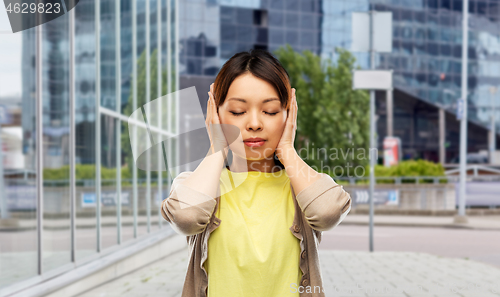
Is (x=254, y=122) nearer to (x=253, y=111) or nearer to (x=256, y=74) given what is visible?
(x=253, y=111)

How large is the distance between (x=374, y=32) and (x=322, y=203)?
26.0 feet

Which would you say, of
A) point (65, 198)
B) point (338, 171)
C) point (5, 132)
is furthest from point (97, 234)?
point (338, 171)

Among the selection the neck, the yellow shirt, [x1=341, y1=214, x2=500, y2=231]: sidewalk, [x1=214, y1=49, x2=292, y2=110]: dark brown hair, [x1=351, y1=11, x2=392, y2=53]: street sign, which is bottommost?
[x1=341, y1=214, x2=500, y2=231]: sidewalk

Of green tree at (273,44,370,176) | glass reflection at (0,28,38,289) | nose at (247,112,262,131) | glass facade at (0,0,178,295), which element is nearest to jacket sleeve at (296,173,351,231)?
nose at (247,112,262,131)

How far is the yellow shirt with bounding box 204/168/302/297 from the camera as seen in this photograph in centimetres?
162

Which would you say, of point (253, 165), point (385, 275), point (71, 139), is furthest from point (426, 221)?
point (253, 165)

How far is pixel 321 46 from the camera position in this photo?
37312 millimetres

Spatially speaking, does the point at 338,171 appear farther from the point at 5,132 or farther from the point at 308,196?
the point at 308,196

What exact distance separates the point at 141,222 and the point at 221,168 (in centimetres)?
748

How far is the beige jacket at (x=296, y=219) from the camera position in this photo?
1.55 meters

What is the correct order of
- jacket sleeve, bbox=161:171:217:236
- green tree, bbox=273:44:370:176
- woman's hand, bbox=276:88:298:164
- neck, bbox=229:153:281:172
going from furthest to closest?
green tree, bbox=273:44:370:176 < neck, bbox=229:153:281:172 < woman's hand, bbox=276:88:298:164 < jacket sleeve, bbox=161:171:217:236

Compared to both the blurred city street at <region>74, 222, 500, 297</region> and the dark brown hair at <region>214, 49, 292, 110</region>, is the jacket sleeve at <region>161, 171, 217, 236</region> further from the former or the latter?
the blurred city street at <region>74, 222, 500, 297</region>

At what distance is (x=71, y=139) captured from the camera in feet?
19.3

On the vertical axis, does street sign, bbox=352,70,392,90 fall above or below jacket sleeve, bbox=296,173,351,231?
above
